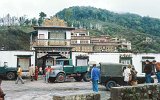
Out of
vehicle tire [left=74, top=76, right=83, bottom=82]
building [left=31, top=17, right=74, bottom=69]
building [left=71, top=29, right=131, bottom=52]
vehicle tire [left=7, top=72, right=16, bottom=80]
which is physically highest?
building [left=71, top=29, right=131, bottom=52]

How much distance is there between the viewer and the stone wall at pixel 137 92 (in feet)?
44.0

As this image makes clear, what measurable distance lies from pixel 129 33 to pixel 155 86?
154m

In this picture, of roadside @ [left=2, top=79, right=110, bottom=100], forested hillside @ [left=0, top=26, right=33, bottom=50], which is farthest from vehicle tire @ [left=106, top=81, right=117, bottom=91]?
forested hillside @ [left=0, top=26, right=33, bottom=50]

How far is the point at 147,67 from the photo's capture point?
22.4 m

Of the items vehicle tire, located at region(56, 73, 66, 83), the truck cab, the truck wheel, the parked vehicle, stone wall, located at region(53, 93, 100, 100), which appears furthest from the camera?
the truck wheel

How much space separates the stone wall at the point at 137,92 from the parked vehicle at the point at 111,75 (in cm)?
1144

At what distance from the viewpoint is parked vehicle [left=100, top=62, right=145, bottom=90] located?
26.6m

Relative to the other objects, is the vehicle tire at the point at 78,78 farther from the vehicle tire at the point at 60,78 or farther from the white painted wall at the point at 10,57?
the white painted wall at the point at 10,57

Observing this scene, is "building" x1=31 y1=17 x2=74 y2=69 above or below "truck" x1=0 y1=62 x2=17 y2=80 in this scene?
above

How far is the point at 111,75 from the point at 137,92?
12650 millimetres

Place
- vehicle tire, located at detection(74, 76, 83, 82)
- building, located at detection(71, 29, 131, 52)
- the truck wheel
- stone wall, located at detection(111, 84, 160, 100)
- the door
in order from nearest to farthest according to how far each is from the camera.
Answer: stone wall, located at detection(111, 84, 160, 100), vehicle tire, located at detection(74, 76, 83, 82), the truck wheel, the door, building, located at detection(71, 29, 131, 52)

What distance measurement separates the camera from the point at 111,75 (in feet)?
88.4

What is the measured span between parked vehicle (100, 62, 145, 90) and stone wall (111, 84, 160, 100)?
37.5ft

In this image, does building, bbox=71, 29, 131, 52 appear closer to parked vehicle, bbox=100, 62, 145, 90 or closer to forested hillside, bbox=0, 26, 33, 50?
forested hillside, bbox=0, 26, 33, 50
